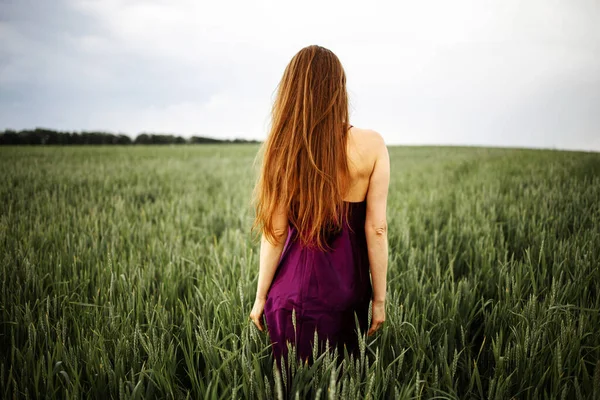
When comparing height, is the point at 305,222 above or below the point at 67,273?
above

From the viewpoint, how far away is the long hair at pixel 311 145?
1303mm

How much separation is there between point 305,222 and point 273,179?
0.23 meters

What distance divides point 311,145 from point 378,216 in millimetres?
425

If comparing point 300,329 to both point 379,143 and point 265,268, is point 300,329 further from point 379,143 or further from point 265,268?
point 379,143

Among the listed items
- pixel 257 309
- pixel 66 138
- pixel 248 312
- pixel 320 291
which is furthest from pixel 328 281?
pixel 66 138

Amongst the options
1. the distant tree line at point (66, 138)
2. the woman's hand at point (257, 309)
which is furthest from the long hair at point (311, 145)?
the distant tree line at point (66, 138)

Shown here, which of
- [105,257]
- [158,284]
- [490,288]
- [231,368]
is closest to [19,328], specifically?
[158,284]

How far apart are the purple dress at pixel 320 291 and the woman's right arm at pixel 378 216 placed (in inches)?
2.6

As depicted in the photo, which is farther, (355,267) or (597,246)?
(597,246)

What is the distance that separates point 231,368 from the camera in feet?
4.89

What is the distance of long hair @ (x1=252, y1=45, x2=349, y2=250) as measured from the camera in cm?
130

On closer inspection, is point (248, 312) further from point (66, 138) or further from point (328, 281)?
point (66, 138)

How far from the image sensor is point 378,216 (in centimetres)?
140

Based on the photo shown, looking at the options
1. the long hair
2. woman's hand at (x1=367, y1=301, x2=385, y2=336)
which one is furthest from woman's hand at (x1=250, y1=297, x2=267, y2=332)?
woman's hand at (x1=367, y1=301, x2=385, y2=336)
